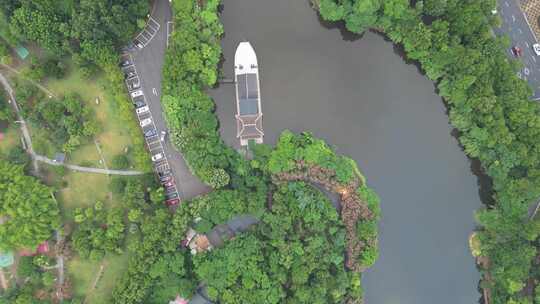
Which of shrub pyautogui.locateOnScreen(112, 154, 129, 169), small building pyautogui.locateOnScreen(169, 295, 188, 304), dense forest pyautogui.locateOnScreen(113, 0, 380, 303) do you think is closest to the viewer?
dense forest pyautogui.locateOnScreen(113, 0, 380, 303)

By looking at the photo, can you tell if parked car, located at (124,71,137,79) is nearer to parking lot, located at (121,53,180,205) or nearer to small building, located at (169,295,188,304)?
parking lot, located at (121,53,180,205)

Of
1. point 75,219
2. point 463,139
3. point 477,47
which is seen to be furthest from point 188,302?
point 477,47

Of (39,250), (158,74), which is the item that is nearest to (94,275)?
(39,250)

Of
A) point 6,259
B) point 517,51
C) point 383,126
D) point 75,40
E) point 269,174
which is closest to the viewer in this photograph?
point 75,40

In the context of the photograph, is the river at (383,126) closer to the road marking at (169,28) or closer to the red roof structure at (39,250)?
the road marking at (169,28)

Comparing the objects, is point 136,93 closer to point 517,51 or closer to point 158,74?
point 158,74

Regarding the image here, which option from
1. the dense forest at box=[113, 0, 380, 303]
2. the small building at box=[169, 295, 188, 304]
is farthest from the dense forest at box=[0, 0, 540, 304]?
the small building at box=[169, 295, 188, 304]

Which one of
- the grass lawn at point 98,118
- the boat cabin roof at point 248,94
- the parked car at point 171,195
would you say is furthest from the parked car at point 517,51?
the grass lawn at point 98,118
